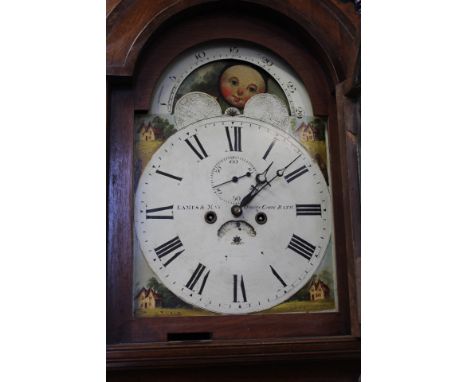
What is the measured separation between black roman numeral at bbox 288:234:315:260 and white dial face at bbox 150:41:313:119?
31 cm

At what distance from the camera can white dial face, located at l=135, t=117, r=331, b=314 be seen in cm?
141

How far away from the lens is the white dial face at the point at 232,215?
1.41 m

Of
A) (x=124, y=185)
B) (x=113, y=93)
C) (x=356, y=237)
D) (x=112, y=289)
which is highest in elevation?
(x=113, y=93)

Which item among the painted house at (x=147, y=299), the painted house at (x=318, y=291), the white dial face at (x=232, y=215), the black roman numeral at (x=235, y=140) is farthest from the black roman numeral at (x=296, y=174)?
the painted house at (x=147, y=299)

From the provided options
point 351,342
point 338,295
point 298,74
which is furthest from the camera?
point 298,74

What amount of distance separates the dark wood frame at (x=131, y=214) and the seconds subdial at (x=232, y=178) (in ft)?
0.65

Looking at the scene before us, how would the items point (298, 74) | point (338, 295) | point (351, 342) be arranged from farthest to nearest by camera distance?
point (298, 74), point (338, 295), point (351, 342)

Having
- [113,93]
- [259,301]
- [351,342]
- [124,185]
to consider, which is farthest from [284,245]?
[113,93]

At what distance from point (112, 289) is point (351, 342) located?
0.53 m

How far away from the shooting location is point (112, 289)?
137cm

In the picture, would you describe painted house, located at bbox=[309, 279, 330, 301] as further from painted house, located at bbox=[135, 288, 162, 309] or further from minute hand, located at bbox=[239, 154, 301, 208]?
painted house, located at bbox=[135, 288, 162, 309]

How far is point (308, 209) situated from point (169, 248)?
34cm

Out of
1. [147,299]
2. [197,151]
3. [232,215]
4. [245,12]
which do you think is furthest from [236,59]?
[147,299]

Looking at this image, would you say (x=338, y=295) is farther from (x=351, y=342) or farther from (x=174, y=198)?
(x=174, y=198)
